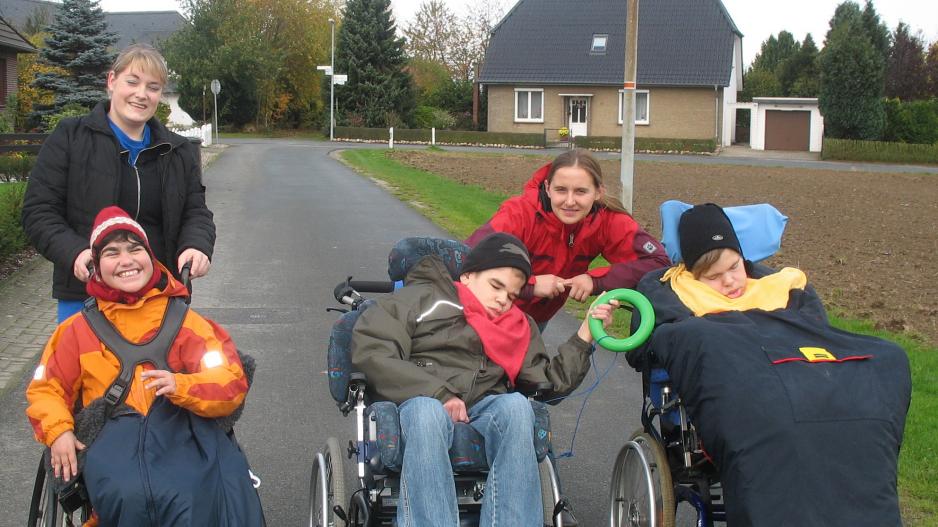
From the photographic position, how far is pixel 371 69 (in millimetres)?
61906

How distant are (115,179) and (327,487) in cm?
165

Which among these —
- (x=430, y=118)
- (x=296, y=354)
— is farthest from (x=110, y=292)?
(x=430, y=118)

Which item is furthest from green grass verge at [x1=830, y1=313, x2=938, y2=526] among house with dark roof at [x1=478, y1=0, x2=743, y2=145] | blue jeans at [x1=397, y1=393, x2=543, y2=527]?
house with dark roof at [x1=478, y1=0, x2=743, y2=145]

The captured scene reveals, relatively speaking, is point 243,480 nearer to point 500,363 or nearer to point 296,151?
point 500,363

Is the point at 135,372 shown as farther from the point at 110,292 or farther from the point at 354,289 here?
the point at 354,289

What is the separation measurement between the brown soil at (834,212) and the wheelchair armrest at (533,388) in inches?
235

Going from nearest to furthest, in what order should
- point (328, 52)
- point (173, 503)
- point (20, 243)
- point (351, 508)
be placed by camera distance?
1. point (173, 503)
2. point (351, 508)
3. point (20, 243)
4. point (328, 52)

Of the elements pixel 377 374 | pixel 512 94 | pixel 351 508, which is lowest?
pixel 351 508

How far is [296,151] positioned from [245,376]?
3744cm

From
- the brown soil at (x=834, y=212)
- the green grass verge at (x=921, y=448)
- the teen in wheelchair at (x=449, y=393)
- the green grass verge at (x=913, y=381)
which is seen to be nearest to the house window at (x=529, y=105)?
the brown soil at (x=834, y=212)

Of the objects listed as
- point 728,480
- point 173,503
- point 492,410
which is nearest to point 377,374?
point 492,410

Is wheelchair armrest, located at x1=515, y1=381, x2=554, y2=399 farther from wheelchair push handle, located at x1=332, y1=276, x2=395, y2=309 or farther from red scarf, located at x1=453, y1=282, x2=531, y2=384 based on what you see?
wheelchair push handle, located at x1=332, y1=276, x2=395, y2=309

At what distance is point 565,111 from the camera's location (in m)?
59.5

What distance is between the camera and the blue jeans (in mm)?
3740
